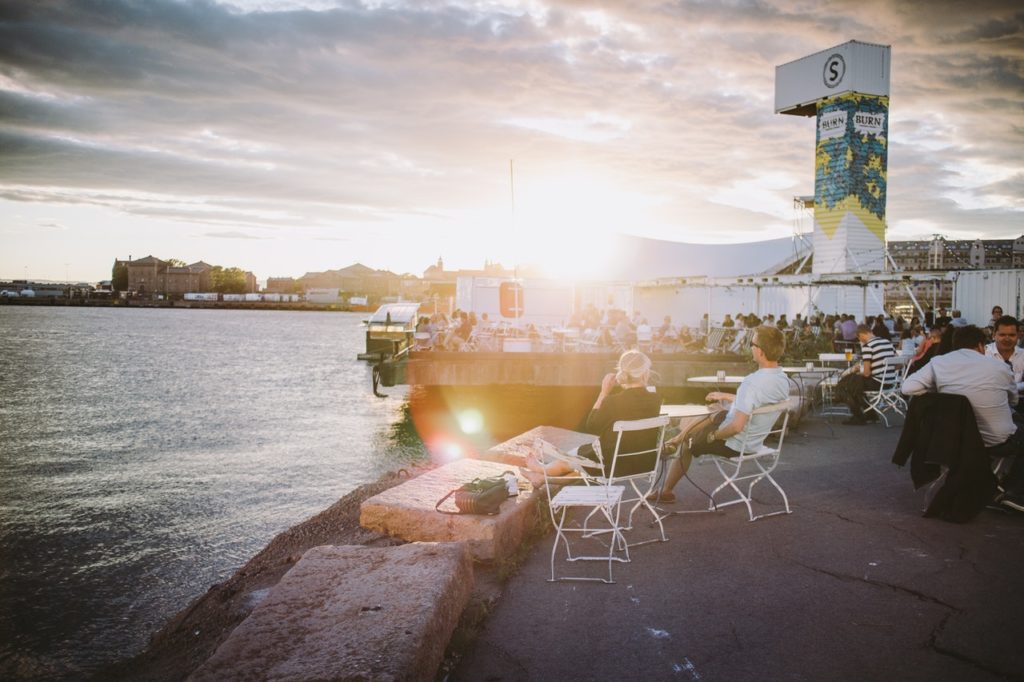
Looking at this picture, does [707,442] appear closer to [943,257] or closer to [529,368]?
[529,368]

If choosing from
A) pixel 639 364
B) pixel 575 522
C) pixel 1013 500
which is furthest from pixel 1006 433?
pixel 575 522

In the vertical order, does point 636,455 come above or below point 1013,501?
above

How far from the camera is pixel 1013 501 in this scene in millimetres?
5949

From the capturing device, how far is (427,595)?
3562 millimetres

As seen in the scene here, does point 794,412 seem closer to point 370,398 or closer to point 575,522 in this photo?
point 575,522

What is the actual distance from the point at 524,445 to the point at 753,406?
9.43 feet

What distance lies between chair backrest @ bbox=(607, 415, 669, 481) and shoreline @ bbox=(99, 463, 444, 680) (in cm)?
170

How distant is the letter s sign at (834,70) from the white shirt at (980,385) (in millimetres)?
35692

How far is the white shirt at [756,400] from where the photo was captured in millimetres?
5840

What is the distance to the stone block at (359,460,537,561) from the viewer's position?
491cm

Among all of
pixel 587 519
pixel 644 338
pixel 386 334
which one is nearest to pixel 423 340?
pixel 644 338

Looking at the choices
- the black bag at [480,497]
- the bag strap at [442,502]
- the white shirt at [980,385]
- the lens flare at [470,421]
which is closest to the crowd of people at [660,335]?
the lens flare at [470,421]

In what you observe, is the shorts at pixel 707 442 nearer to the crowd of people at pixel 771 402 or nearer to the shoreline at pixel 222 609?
the crowd of people at pixel 771 402

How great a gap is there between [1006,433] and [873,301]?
25.3 metres
